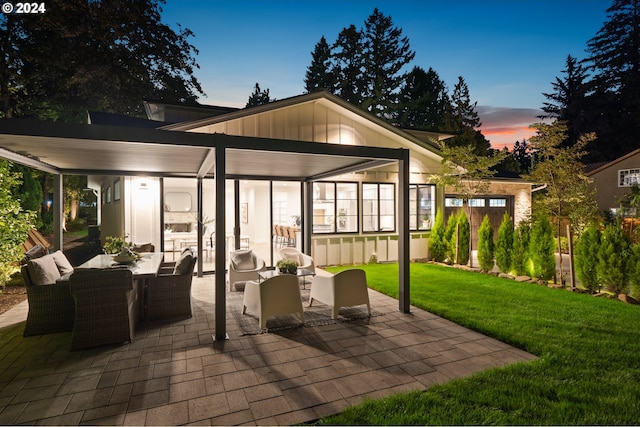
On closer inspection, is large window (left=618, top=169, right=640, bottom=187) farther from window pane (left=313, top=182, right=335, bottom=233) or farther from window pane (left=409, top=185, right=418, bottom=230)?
window pane (left=313, top=182, right=335, bottom=233)

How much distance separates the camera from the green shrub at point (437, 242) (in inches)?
402

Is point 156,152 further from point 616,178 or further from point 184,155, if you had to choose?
point 616,178

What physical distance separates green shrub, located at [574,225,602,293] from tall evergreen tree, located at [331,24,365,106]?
2159 cm

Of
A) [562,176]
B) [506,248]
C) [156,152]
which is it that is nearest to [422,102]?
[562,176]

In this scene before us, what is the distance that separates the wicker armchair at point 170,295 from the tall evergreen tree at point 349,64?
23704 millimetres

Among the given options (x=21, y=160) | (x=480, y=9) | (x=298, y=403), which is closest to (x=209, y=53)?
(x=480, y=9)

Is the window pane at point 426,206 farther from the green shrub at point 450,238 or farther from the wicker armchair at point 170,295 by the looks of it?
the wicker armchair at point 170,295

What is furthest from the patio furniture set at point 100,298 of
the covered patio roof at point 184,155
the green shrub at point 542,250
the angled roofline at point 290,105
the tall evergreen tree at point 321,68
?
the tall evergreen tree at point 321,68

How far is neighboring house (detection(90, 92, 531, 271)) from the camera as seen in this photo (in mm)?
8227

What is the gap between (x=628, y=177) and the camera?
17688 millimetres

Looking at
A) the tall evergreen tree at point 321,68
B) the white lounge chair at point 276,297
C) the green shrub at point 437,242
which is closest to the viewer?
the white lounge chair at point 276,297

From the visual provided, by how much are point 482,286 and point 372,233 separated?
145 inches

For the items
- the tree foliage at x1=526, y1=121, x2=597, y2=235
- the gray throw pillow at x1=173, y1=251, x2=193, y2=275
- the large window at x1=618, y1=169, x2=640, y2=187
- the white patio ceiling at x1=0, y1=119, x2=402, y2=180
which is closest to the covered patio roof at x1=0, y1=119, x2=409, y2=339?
the white patio ceiling at x1=0, y1=119, x2=402, y2=180

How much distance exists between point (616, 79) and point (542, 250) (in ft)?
99.9
